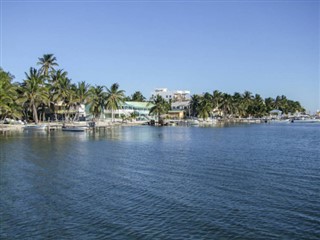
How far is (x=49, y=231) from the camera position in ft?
44.8

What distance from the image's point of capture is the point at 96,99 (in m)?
101

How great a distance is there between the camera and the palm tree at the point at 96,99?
99.6 meters

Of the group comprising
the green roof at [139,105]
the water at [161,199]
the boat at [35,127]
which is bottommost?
the water at [161,199]

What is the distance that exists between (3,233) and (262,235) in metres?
9.69

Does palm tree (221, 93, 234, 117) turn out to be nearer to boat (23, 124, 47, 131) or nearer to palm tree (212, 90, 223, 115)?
palm tree (212, 90, 223, 115)

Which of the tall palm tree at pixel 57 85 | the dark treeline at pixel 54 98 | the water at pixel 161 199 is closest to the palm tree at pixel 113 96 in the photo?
the dark treeline at pixel 54 98

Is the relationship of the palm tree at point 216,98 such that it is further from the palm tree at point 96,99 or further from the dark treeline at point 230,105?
the palm tree at point 96,99

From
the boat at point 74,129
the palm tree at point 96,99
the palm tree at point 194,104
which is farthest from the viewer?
the palm tree at point 194,104

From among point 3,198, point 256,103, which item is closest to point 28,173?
point 3,198

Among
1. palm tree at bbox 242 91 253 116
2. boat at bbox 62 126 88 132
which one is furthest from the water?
palm tree at bbox 242 91 253 116

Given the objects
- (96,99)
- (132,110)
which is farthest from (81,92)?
(132,110)

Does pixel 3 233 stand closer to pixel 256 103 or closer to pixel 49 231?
pixel 49 231

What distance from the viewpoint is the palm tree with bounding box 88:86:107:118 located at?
99562mm

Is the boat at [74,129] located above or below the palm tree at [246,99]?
below
